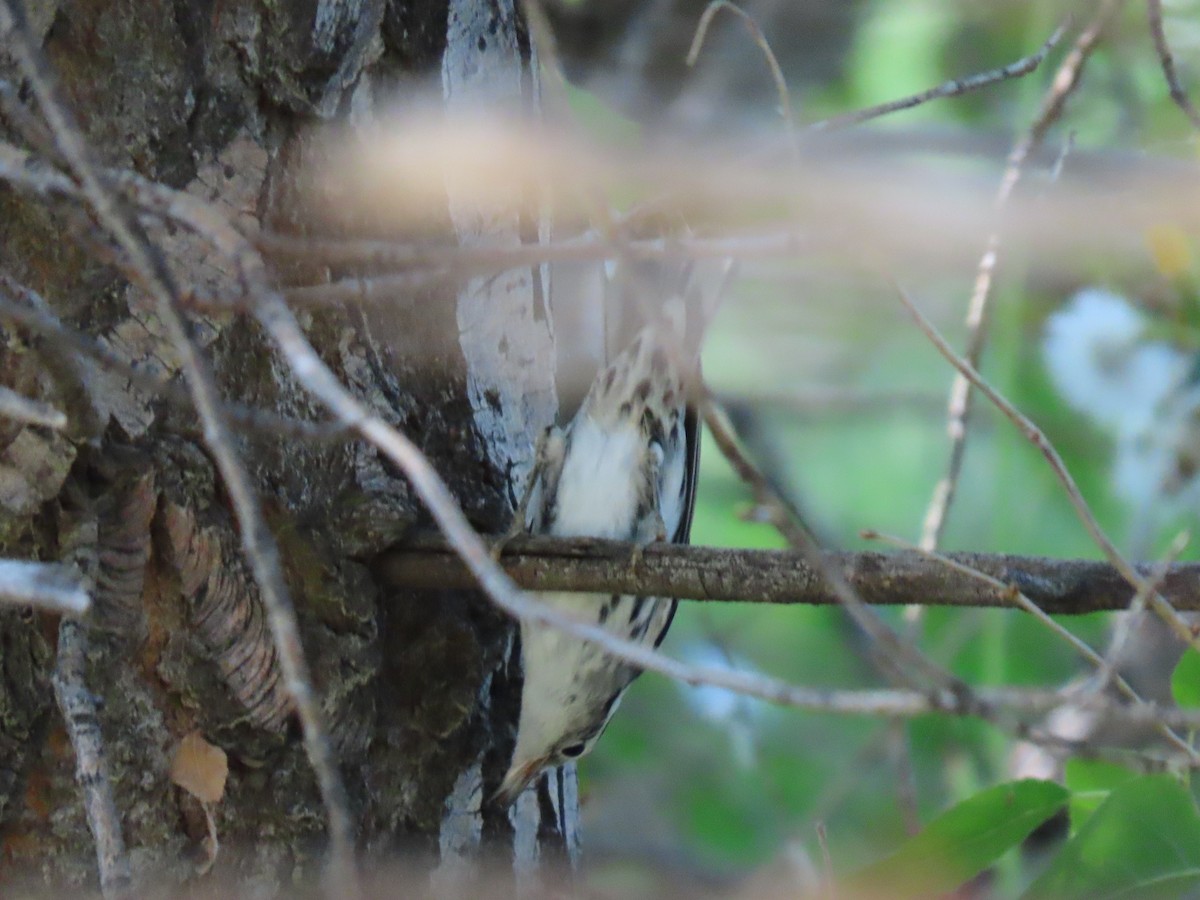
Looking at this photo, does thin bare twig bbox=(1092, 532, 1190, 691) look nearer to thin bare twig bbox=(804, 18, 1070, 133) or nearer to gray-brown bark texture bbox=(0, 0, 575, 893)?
thin bare twig bbox=(804, 18, 1070, 133)

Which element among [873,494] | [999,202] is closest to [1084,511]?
[999,202]

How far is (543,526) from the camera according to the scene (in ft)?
4.58

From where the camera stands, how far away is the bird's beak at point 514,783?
1.29 m

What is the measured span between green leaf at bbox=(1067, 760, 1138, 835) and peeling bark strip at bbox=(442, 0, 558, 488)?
0.58 metres

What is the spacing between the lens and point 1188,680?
113cm

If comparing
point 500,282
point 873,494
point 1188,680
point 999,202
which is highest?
point 999,202

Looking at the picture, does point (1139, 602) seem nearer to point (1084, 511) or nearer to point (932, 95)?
point (1084, 511)

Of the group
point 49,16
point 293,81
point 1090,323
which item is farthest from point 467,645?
point 1090,323

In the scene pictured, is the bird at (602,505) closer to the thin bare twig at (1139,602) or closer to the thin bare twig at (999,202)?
the thin bare twig at (999,202)

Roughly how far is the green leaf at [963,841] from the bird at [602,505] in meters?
0.35

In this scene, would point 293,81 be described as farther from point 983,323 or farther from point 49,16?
point 983,323

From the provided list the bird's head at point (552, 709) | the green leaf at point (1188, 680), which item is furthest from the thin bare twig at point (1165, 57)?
the bird's head at point (552, 709)

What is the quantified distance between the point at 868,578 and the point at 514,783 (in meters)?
0.49

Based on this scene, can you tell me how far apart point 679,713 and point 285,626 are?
88.0 inches
